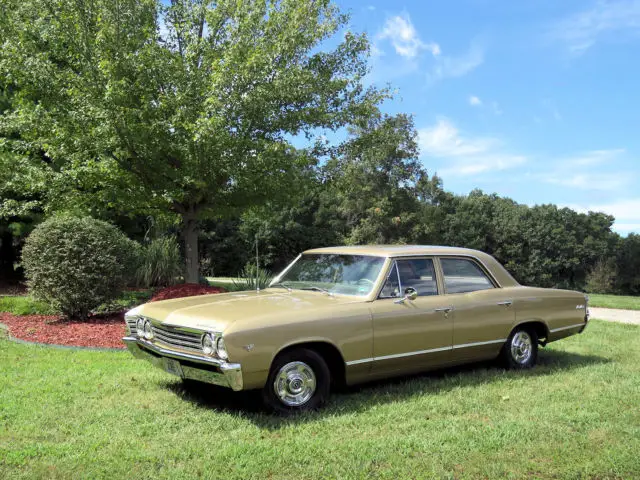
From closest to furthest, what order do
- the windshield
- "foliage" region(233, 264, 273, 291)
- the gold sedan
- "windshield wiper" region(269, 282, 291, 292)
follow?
the gold sedan → the windshield → "windshield wiper" region(269, 282, 291, 292) → "foliage" region(233, 264, 273, 291)

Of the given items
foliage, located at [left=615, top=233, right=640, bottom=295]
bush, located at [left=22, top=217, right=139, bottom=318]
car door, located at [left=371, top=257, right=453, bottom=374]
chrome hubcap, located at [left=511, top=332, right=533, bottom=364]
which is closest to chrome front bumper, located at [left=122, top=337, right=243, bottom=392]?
car door, located at [left=371, top=257, right=453, bottom=374]

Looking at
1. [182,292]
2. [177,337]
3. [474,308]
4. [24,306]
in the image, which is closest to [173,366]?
[177,337]

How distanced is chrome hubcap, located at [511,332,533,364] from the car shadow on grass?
0.18 metres

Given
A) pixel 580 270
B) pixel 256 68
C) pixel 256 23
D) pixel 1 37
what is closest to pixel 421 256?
pixel 256 68

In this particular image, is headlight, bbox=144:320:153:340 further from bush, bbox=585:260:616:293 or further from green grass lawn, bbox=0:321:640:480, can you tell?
bush, bbox=585:260:616:293

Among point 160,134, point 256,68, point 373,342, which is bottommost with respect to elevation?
point 373,342

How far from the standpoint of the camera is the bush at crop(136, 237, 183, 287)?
681 inches

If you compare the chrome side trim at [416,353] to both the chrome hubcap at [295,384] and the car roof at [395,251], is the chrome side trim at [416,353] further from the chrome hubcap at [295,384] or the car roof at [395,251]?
the car roof at [395,251]

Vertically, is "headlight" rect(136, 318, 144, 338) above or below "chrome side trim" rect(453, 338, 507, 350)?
above

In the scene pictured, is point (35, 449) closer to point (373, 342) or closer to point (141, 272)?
point (373, 342)

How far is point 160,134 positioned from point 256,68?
7.94 ft

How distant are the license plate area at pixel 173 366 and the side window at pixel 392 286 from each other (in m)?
2.14

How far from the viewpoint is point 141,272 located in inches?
680

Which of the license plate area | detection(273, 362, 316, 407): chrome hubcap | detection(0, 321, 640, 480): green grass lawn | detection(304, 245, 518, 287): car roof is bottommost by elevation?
detection(0, 321, 640, 480): green grass lawn
